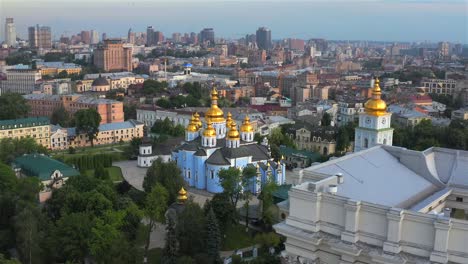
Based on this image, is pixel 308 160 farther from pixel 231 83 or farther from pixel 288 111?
pixel 231 83

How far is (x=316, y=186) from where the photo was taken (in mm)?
8820

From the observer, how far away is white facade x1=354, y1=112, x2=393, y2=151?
739 inches

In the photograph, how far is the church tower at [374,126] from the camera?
18828 millimetres

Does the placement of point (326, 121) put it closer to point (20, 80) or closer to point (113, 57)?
point (20, 80)

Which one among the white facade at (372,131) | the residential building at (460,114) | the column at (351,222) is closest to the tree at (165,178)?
the white facade at (372,131)

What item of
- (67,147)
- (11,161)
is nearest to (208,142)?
(11,161)

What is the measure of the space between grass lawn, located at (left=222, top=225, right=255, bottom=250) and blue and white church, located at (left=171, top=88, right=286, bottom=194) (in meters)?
3.49

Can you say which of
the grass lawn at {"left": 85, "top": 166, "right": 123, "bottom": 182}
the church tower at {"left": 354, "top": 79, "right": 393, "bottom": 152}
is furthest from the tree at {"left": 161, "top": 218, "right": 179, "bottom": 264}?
the grass lawn at {"left": 85, "top": 166, "right": 123, "bottom": 182}

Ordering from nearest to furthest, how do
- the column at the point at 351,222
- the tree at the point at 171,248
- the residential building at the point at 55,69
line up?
the column at the point at 351,222 → the tree at the point at 171,248 → the residential building at the point at 55,69

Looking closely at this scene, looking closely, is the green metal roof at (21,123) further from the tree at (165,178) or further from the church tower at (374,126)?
the church tower at (374,126)

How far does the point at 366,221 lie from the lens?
801 centimetres

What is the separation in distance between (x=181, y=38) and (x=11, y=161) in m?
123

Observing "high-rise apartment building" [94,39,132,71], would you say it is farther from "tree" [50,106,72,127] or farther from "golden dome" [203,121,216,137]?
"golden dome" [203,121,216,137]

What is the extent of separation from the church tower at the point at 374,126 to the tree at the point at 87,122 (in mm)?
14786
